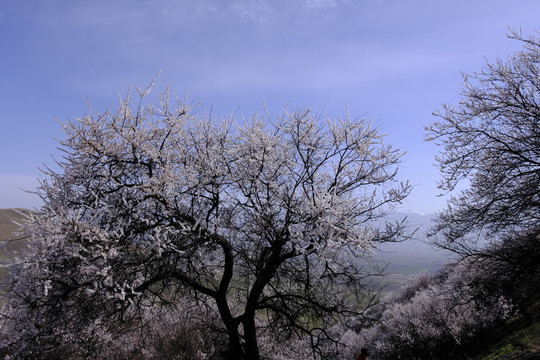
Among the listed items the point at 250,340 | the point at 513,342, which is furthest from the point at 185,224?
the point at 513,342

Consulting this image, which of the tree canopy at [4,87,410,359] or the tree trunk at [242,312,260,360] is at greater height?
the tree canopy at [4,87,410,359]

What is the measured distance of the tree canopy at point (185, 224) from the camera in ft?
20.8

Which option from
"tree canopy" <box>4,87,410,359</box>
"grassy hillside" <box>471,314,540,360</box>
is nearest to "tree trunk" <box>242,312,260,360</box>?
"tree canopy" <box>4,87,410,359</box>

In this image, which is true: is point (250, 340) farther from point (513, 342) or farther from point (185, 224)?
point (513, 342)

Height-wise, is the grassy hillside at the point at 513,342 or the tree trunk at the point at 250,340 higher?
the tree trunk at the point at 250,340

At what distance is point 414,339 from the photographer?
1147 centimetres

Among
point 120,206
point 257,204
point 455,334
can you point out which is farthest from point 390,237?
point 120,206

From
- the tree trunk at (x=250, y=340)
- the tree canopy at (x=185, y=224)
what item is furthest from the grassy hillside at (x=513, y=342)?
the tree trunk at (x=250, y=340)

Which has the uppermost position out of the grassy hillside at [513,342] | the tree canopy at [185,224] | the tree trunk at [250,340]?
the tree canopy at [185,224]

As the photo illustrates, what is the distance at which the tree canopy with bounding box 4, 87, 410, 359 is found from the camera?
6.34 meters

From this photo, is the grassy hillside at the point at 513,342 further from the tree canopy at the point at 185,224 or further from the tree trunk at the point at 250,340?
the tree trunk at the point at 250,340

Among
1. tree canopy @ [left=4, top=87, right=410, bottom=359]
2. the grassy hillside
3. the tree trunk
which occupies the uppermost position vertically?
tree canopy @ [left=4, top=87, right=410, bottom=359]

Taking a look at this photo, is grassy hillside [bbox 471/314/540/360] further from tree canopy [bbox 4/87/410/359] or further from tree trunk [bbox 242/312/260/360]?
tree trunk [bbox 242/312/260/360]

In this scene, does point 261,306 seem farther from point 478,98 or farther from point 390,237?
point 478,98
